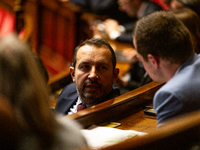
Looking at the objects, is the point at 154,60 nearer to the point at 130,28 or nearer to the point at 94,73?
the point at 94,73

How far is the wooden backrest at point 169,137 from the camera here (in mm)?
795

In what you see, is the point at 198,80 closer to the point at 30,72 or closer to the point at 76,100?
the point at 30,72

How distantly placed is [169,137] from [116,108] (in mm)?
803

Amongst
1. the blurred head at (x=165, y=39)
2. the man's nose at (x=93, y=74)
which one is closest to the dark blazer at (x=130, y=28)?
the man's nose at (x=93, y=74)

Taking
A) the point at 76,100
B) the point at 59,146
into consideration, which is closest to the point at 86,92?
the point at 76,100

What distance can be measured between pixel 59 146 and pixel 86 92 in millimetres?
942

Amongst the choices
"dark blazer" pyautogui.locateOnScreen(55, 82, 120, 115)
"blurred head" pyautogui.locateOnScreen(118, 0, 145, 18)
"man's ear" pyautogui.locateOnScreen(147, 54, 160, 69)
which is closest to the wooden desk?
"dark blazer" pyautogui.locateOnScreen(55, 82, 120, 115)

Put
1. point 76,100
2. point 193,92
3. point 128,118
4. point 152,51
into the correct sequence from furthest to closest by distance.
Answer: point 76,100 → point 128,118 → point 152,51 → point 193,92

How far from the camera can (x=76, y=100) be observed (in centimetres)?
193

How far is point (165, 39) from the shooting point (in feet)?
4.42

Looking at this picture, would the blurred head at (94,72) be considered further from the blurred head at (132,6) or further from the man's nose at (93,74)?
the blurred head at (132,6)

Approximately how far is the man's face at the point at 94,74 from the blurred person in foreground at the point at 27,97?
0.94 m

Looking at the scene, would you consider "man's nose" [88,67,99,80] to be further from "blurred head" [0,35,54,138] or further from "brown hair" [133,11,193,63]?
"blurred head" [0,35,54,138]

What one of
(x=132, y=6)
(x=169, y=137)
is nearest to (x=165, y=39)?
(x=169, y=137)
